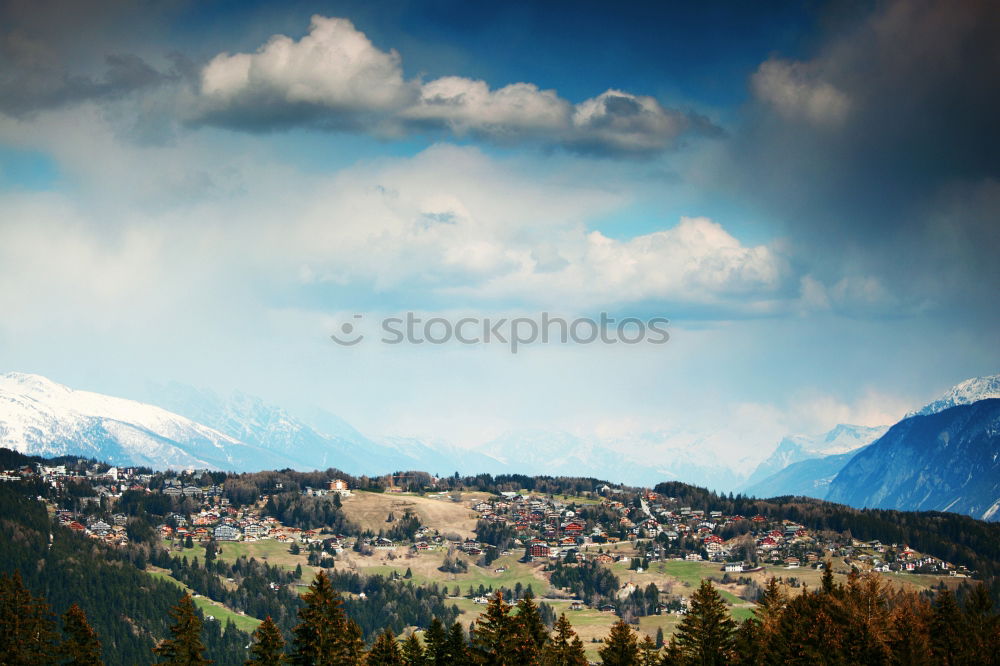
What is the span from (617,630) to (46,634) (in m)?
50.8

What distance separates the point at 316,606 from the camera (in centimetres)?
7856

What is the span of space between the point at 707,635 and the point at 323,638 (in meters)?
36.2

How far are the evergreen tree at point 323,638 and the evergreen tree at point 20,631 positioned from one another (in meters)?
27.9

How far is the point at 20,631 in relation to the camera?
3610 inches

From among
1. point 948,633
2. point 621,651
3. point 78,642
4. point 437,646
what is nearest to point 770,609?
point 621,651

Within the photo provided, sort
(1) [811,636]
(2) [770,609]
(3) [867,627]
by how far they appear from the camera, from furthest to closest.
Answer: (2) [770,609] → (1) [811,636] → (3) [867,627]

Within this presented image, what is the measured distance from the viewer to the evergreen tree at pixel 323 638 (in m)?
77.9

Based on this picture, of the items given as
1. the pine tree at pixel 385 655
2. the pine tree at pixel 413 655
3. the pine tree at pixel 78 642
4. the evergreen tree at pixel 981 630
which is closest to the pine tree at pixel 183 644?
the pine tree at pixel 78 642

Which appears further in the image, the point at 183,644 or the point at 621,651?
the point at 621,651

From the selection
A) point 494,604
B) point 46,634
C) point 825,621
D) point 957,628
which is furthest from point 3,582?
point 957,628

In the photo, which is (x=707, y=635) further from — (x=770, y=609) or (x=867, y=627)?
(x=867, y=627)

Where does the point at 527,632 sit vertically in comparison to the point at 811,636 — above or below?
above

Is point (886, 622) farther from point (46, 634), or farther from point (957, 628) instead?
point (46, 634)

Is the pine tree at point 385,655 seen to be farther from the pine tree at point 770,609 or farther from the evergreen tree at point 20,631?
the pine tree at point 770,609
